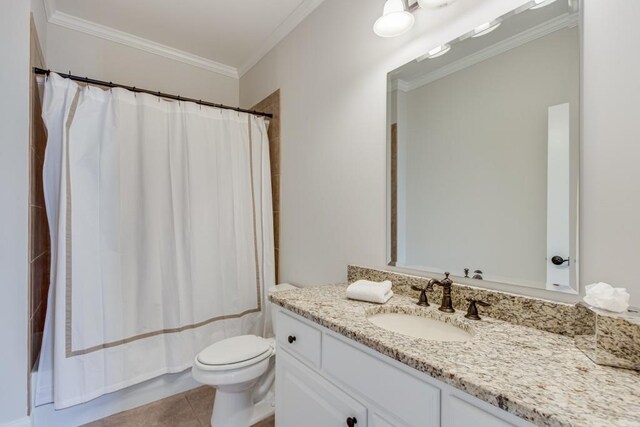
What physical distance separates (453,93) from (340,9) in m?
0.96

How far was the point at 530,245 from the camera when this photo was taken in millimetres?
1010

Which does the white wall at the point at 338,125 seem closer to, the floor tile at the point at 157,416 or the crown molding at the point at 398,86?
the crown molding at the point at 398,86

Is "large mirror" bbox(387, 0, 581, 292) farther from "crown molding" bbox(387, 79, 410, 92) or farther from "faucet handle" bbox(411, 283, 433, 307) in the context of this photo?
"faucet handle" bbox(411, 283, 433, 307)

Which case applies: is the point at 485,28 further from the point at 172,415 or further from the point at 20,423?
the point at 20,423

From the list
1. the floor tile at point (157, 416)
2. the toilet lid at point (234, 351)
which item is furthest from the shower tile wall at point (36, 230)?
the toilet lid at point (234, 351)

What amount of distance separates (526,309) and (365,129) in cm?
106

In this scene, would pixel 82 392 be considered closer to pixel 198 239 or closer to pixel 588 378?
pixel 198 239

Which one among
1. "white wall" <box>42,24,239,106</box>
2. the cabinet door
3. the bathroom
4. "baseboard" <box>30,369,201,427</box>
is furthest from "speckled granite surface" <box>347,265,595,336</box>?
"white wall" <box>42,24,239,106</box>

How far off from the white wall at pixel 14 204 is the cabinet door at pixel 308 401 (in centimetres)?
131

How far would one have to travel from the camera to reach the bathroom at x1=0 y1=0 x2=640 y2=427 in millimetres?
801

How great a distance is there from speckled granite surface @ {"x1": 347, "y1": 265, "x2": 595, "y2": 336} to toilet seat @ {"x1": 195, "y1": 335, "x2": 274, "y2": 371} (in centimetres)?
94

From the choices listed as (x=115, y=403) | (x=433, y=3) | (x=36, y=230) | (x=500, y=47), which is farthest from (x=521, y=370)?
(x=36, y=230)

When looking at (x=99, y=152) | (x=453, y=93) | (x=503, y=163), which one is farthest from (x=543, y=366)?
(x=99, y=152)

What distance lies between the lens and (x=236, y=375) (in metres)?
1.56
